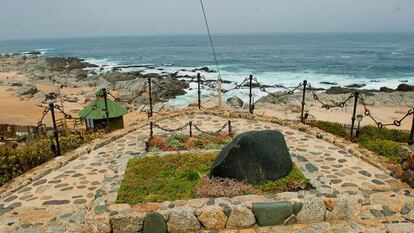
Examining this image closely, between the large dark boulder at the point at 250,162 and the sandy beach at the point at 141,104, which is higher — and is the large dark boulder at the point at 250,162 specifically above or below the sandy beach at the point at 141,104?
above

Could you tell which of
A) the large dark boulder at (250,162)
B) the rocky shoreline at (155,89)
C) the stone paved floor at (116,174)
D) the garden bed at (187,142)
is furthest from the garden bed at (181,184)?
the rocky shoreline at (155,89)

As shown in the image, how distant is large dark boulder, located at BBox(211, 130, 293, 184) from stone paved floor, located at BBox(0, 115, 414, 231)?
82 cm

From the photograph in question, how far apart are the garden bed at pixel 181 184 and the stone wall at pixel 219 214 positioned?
24 cm

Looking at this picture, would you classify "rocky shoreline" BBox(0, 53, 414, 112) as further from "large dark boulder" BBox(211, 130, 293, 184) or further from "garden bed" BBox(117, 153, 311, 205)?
"large dark boulder" BBox(211, 130, 293, 184)

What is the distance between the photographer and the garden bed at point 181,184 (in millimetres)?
5527

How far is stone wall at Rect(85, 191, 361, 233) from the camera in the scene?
496cm

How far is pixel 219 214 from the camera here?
513 cm

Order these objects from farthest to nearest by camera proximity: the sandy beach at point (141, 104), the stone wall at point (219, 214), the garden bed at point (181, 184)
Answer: the sandy beach at point (141, 104) < the garden bed at point (181, 184) < the stone wall at point (219, 214)

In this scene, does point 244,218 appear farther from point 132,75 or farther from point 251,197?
point 132,75

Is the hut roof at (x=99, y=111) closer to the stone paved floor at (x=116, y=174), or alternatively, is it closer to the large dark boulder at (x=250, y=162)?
the stone paved floor at (x=116, y=174)

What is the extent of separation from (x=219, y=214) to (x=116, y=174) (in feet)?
7.91

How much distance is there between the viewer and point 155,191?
5707mm

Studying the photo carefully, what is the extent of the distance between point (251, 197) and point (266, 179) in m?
0.71

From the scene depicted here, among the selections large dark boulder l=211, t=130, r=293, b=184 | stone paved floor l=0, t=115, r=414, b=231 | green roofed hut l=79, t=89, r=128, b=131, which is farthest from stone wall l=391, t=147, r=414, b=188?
green roofed hut l=79, t=89, r=128, b=131
